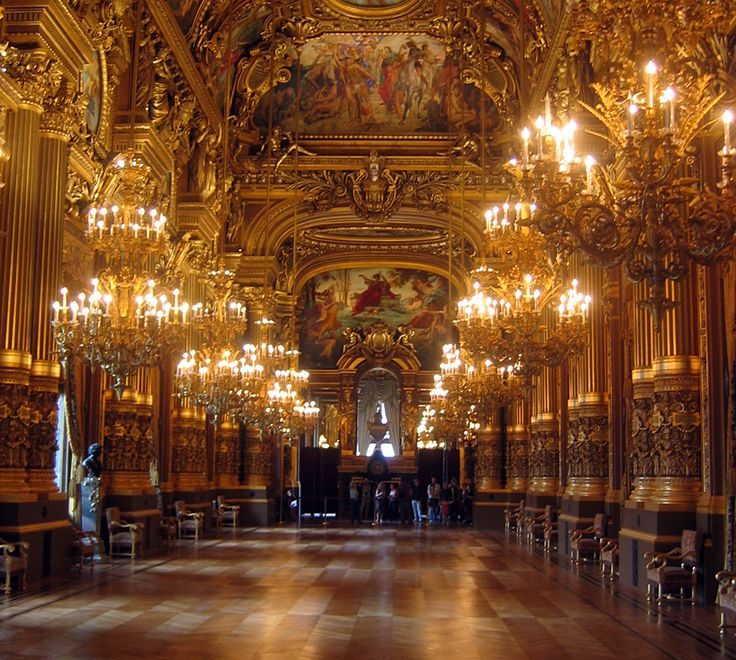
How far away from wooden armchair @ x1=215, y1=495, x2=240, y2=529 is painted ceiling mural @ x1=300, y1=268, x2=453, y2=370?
1153 cm

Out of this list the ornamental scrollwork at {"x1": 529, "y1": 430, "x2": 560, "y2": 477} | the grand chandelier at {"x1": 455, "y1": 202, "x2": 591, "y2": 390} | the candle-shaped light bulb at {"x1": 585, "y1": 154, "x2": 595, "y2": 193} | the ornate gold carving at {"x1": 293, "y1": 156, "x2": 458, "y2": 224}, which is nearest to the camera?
the candle-shaped light bulb at {"x1": 585, "y1": 154, "x2": 595, "y2": 193}

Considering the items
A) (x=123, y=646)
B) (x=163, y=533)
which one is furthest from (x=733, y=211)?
(x=163, y=533)

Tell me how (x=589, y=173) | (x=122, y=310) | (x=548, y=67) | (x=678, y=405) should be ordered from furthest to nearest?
(x=548, y=67)
(x=678, y=405)
(x=122, y=310)
(x=589, y=173)

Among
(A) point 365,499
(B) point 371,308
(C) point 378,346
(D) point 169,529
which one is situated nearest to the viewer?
(D) point 169,529

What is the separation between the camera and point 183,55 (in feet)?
72.2

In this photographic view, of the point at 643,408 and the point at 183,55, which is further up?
the point at 183,55

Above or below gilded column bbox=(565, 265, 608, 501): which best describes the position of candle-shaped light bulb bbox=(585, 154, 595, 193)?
above

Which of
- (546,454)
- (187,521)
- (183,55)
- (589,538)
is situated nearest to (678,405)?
(589,538)

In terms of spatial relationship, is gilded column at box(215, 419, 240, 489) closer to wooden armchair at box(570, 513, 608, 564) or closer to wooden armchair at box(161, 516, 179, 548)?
wooden armchair at box(161, 516, 179, 548)

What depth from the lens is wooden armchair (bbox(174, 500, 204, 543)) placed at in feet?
79.2

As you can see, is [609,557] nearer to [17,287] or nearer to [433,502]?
[17,287]

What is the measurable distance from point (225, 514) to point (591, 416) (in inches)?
526

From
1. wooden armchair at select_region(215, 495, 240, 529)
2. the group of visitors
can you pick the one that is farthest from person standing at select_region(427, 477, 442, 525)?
wooden armchair at select_region(215, 495, 240, 529)

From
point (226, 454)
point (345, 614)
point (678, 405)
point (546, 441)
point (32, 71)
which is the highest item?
point (32, 71)
